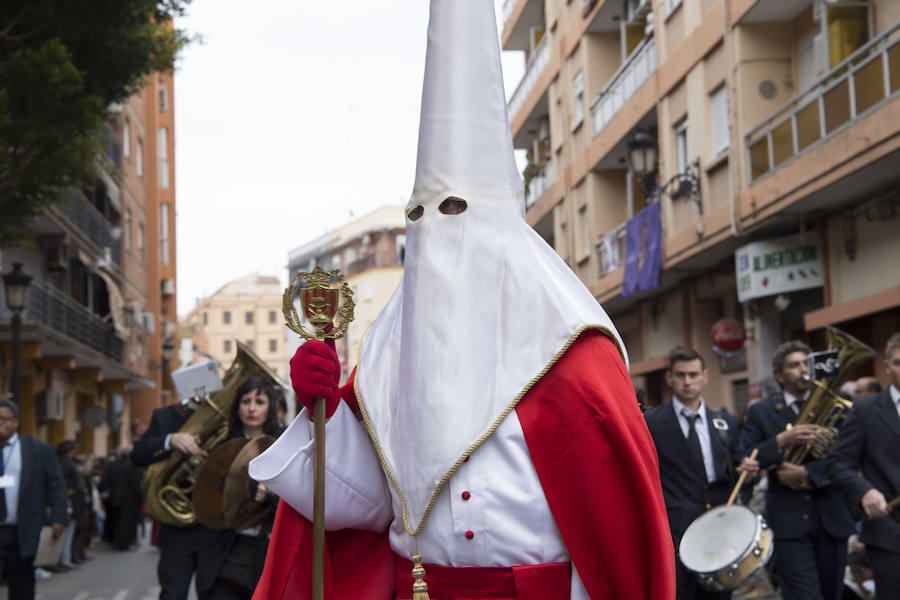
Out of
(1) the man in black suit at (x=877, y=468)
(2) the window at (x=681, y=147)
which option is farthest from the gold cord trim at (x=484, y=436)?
(2) the window at (x=681, y=147)

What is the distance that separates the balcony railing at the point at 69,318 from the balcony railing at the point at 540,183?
11.3 metres

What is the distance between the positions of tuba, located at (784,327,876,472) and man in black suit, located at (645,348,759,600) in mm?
454

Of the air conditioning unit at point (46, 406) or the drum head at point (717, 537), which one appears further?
the air conditioning unit at point (46, 406)

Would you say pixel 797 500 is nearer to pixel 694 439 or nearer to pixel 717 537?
pixel 717 537

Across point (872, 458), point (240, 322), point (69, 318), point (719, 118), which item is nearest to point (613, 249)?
point (719, 118)

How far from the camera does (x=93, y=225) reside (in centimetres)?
3456

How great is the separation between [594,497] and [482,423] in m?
0.41

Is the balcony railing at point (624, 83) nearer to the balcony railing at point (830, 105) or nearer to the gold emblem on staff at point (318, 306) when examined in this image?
the balcony railing at point (830, 105)

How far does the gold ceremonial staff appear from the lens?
420cm

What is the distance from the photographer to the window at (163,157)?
55.1 meters

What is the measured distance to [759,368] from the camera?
19141 millimetres

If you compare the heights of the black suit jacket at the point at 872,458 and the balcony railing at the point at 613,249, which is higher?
the balcony railing at the point at 613,249

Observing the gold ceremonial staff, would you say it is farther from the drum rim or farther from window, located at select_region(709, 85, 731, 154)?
window, located at select_region(709, 85, 731, 154)

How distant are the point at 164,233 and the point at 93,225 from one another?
20.3 meters
